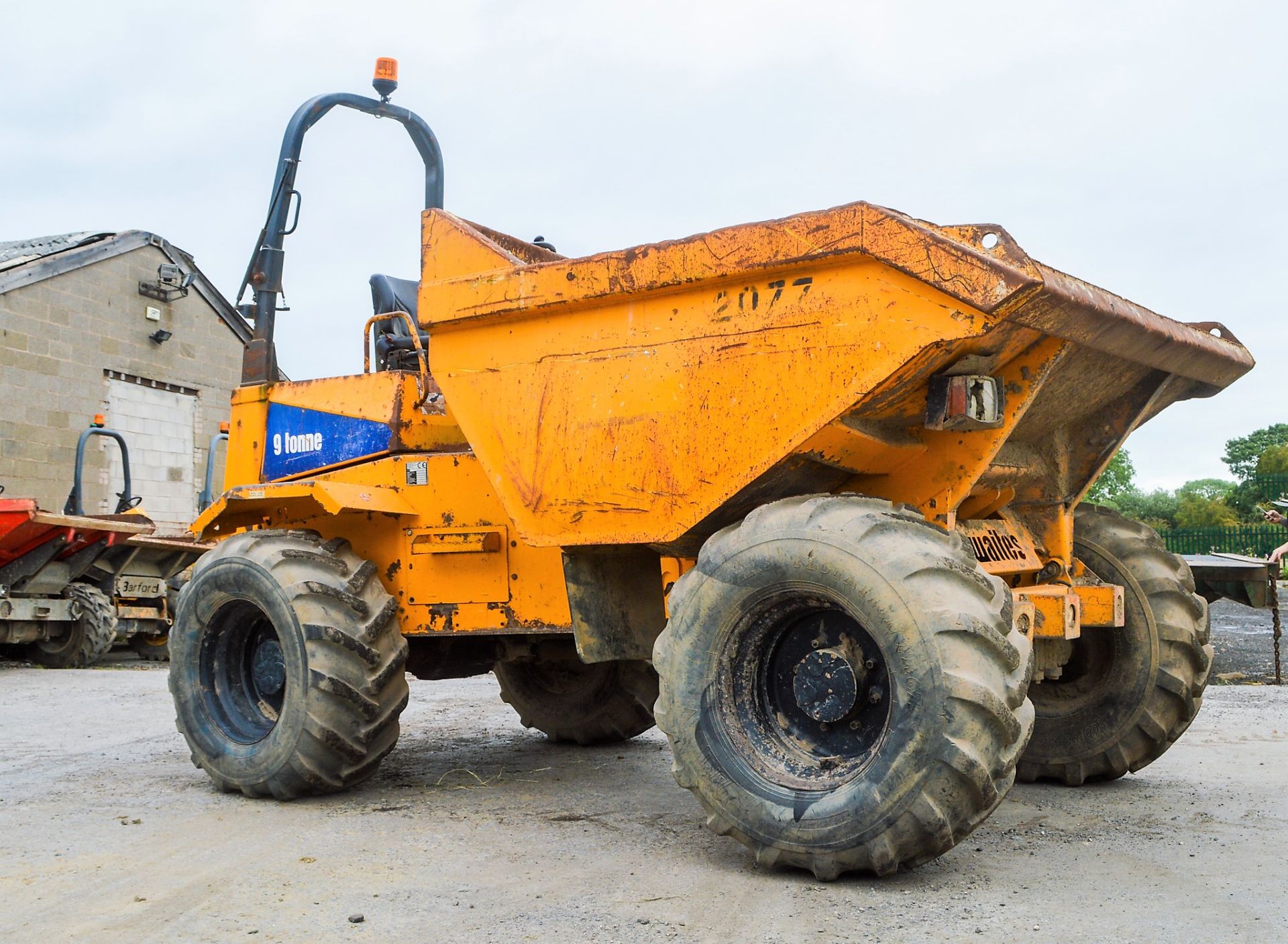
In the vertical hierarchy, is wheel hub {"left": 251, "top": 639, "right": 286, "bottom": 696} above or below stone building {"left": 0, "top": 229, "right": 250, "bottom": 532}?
below

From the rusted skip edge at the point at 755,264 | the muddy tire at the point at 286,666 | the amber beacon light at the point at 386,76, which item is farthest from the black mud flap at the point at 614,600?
the amber beacon light at the point at 386,76

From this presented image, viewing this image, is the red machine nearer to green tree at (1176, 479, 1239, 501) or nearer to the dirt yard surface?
the dirt yard surface

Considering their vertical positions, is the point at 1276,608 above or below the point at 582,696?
above

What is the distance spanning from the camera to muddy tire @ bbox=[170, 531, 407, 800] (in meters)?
5.28

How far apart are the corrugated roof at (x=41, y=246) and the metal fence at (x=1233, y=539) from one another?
22.3 m

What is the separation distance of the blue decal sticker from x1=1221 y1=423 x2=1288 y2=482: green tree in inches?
2542

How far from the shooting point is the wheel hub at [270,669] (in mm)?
5652

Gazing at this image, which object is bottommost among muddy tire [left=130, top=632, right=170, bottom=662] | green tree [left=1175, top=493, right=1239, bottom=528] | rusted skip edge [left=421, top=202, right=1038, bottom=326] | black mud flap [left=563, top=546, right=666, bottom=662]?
muddy tire [left=130, top=632, right=170, bottom=662]

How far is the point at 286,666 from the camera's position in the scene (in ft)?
17.6

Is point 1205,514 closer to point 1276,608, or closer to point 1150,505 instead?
point 1150,505

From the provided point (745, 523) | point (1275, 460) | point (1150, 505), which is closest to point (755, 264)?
point (745, 523)

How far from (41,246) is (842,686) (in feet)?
68.0

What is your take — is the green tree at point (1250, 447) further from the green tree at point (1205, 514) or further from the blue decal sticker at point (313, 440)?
the blue decal sticker at point (313, 440)

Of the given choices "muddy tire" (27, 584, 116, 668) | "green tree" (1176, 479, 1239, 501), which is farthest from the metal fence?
"green tree" (1176, 479, 1239, 501)
